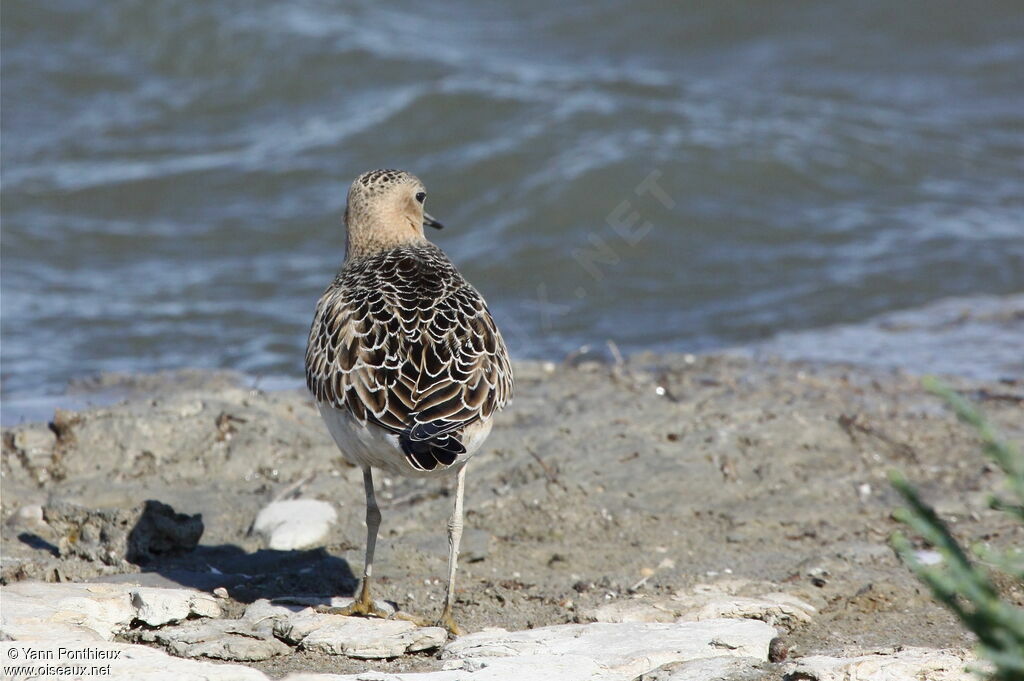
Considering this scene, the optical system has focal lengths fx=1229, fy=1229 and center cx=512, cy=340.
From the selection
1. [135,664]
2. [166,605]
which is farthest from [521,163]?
Result: [135,664]

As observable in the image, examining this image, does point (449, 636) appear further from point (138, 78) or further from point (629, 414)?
point (138, 78)

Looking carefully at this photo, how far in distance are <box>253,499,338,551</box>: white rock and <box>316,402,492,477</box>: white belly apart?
33.7 inches

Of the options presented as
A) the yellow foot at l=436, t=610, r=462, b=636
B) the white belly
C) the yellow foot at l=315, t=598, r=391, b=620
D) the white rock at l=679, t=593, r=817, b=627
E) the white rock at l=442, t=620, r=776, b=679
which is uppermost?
the white belly

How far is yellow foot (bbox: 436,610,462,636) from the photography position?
4812 millimetres

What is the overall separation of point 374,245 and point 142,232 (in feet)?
22.0

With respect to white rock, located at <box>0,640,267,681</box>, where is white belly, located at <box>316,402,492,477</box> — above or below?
above

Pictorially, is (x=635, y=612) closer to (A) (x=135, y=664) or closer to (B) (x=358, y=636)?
(B) (x=358, y=636)

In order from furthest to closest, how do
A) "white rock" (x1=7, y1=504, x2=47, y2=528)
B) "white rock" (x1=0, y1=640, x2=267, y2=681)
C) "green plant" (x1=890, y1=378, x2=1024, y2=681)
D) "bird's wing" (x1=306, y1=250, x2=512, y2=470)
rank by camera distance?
"white rock" (x1=7, y1=504, x2=47, y2=528), "bird's wing" (x1=306, y1=250, x2=512, y2=470), "white rock" (x1=0, y1=640, x2=267, y2=681), "green plant" (x1=890, y1=378, x2=1024, y2=681)

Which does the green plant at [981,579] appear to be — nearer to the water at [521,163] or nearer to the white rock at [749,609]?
the white rock at [749,609]

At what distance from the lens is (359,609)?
4.92 metres

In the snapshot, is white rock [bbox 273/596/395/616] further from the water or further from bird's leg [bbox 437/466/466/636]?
the water

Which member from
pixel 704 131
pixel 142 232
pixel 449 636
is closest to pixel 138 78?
pixel 142 232

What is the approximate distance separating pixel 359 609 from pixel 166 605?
757 millimetres

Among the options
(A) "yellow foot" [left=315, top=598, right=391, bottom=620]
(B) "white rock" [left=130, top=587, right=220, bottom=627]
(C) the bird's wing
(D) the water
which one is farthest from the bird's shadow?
(D) the water
